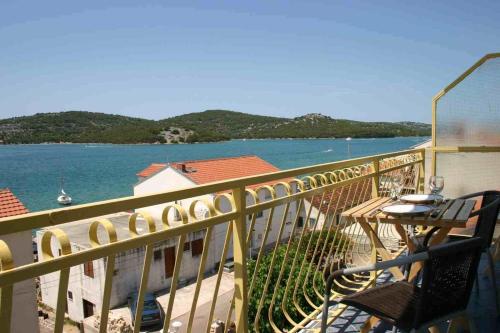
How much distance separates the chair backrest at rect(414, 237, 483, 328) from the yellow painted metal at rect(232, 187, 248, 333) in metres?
0.83

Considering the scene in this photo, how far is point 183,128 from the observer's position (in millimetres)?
119375

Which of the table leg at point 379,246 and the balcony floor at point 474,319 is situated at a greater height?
the table leg at point 379,246

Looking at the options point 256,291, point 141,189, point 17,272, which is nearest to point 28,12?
point 141,189

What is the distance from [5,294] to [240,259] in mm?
1134

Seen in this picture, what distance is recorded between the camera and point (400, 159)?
15.1 feet

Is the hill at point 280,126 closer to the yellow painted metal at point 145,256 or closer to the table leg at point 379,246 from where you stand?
the table leg at point 379,246

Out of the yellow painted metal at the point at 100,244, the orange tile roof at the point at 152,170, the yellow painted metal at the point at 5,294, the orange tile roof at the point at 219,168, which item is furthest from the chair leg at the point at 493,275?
the orange tile roof at the point at 152,170

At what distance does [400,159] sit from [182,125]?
389 ft

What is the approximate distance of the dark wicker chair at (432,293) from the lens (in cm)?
161

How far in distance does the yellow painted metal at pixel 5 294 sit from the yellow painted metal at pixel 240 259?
3.51 feet

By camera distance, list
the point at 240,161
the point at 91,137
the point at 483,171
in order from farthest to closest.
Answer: the point at 91,137, the point at 240,161, the point at 483,171

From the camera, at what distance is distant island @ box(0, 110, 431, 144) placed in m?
98.2

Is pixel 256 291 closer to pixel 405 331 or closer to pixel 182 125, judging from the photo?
pixel 405 331

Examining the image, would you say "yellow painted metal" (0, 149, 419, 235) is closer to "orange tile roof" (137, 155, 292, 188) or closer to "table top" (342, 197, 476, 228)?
"table top" (342, 197, 476, 228)
